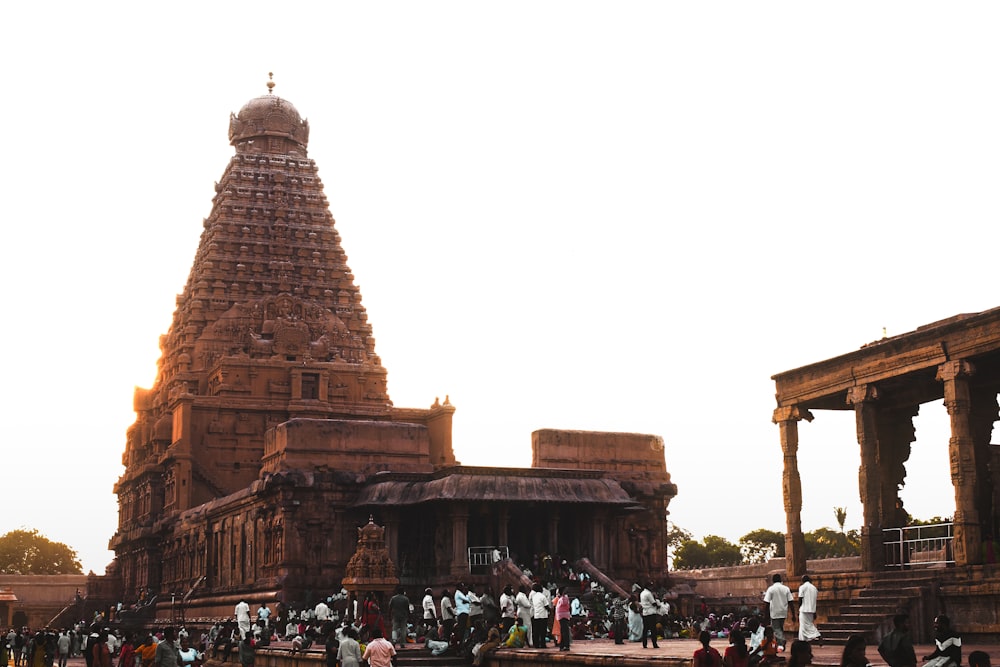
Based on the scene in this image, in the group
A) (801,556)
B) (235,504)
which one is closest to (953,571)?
(801,556)

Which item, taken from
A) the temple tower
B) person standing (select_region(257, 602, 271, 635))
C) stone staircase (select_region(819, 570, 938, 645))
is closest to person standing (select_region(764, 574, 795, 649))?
stone staircase (select_region(819, 570, 938, 645))

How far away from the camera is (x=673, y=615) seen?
1469 inches

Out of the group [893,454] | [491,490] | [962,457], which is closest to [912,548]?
[893,454]

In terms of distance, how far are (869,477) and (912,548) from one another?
2.76 metres

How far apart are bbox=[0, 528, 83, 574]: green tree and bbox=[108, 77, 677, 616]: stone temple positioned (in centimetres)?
4221

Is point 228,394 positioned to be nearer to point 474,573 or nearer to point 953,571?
point 474,573

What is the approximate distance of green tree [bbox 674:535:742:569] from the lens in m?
105

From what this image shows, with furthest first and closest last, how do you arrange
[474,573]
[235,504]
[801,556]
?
[235,504] < [474,573] < [801,556]

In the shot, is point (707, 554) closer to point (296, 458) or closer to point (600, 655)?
point (296, 458)

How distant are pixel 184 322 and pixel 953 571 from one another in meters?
59.9

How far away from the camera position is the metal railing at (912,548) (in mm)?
26750

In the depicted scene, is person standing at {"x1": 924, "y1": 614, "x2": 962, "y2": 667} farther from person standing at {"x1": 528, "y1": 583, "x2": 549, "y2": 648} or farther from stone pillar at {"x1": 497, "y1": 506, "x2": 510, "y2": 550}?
stone pillar at {"x1": 497, "y1": 506, "x2": 510, "y2": 550}

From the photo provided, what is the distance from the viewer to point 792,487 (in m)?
28.8

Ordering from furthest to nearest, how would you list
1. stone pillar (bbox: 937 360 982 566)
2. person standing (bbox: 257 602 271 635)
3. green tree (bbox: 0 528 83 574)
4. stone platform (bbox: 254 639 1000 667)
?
green tree (bbox: 0 528 83 574) < person standing (bbox: 257 602 271 635) < stone pillar (bbox: 937 360 982 566) < stone platform (bbox: 254 639 1000 667)
